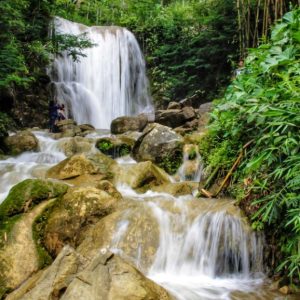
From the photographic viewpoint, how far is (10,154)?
9.81 m

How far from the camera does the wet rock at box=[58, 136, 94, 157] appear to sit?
9773 millimetres

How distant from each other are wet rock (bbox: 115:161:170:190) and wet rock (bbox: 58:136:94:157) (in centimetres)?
230

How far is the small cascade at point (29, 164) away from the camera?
7703 millimetres

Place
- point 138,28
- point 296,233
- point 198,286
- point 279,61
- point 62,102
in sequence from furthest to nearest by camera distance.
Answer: point 138,28 < point 62,102 < point 279,61 < point 198,286 < point 296,233

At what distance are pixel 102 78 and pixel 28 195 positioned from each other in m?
12.8

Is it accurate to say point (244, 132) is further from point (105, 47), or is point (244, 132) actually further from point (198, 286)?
point (105, 47)

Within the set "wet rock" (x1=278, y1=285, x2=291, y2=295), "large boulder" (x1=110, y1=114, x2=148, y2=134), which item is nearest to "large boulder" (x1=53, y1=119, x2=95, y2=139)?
"large boulder" (x1=110, y1=114, x2=148, y2=134)

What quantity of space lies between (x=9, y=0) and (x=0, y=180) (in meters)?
4.97

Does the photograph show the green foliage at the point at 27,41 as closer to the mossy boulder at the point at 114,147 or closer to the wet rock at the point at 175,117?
the mossy boulder at the point at 114,147

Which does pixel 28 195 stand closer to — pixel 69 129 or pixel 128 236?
pixel 128 236

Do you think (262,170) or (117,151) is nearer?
(262,170)

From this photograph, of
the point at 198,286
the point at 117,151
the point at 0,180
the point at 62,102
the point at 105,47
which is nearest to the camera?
the point at 198,286

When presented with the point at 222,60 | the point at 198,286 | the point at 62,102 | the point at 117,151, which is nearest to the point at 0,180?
the point at 117,151

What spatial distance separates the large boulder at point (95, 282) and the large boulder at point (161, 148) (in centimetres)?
488
